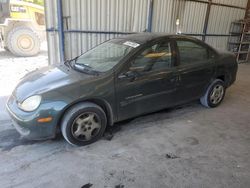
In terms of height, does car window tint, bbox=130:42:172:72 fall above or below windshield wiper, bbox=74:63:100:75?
above

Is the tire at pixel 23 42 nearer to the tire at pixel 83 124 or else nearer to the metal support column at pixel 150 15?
the metal support column at pixel 150 15

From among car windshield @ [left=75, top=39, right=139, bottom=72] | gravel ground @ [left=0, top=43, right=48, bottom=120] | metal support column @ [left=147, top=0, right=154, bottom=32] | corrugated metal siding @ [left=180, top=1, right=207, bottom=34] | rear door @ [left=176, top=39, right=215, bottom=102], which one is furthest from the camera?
corrugated metal siding @ [left=180, top=1, right=207, bottom=34]

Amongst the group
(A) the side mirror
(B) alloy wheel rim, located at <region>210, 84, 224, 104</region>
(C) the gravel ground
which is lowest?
(C) the gravel ground

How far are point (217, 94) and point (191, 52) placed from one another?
1.11 m

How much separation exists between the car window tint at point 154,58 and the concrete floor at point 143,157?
0.95 metres

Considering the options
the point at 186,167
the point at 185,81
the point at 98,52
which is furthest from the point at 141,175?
the point at 98,52

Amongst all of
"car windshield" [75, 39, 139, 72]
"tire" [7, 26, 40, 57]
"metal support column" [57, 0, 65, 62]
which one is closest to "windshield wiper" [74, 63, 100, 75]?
"car windshield" [75, 39, 139, 72]

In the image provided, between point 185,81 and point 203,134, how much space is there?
90 centimetres

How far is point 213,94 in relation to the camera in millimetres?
4223

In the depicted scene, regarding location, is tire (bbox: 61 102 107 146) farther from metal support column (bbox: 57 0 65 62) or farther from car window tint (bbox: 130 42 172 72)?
metal support column (bbox: 57 0 65 62)

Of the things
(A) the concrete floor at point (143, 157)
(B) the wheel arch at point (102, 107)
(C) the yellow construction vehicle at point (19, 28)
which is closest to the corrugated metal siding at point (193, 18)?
(A) the concrete floor at point (143, 157)

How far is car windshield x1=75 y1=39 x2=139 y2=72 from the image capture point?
314 cm

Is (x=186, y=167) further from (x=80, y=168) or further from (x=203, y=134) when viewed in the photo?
(x=80, y=168)

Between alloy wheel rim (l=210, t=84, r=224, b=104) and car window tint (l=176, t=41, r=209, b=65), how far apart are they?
68 cm
